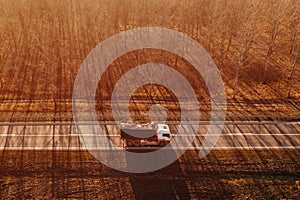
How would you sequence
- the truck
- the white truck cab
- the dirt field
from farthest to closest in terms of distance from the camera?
the white truck cab < the truck < the dirt field

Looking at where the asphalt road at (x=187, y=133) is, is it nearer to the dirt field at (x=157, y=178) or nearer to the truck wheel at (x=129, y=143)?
the truck wheel at (x=129, y=143)

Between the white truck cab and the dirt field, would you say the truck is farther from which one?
the dirt field

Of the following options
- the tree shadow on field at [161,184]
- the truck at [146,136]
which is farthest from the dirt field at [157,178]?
the truck at [146,136]

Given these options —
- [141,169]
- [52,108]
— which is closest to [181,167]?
[141,169]

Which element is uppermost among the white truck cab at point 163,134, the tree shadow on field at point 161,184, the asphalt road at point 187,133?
the white truck cab at point 163,134

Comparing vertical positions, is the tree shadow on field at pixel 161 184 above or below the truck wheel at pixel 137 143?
below

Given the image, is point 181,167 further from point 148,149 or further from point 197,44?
point 197,44

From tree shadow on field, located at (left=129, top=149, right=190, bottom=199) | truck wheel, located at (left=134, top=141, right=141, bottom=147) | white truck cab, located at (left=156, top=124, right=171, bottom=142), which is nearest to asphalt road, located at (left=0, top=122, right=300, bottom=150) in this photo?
truck wheel, located at (left=134, top=141, right=141, bottom=147)

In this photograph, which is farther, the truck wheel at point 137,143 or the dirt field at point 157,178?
the truck wheel at point 137,143

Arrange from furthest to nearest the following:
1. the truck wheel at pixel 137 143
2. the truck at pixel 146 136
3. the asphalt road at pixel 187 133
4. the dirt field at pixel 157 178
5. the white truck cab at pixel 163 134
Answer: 1. the asphalt road at pixel 187 133
2. the white truck cab at pixel 163 134
3. the truck at pixel 146 136
4. the truck wheel at pixel 137 143
5. the dirt field at pixel 157 178
